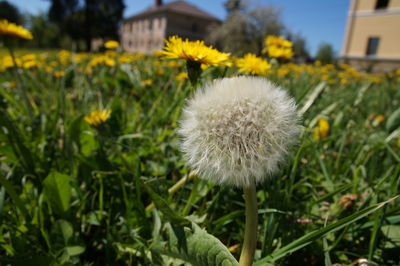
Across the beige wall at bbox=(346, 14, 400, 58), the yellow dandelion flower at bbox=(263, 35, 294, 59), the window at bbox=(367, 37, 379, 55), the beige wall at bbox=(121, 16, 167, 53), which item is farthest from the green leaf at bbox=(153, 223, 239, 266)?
the beige wall at bbox=(121, 16, 167, 53)

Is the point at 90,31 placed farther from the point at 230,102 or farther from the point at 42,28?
the point at 230,102

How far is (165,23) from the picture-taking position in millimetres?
36125

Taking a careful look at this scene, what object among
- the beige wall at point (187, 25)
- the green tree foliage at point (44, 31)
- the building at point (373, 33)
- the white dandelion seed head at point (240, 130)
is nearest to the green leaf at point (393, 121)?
the white dandelion seed head at point (240, 130)

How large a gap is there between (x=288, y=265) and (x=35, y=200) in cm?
85

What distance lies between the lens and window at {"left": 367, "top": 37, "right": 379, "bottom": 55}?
21.3m

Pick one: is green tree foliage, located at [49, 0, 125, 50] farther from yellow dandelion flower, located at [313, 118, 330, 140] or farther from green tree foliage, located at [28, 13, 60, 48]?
yellow dandelion flower, located at [313, 118, 330, 140]

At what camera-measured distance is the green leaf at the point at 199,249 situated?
0.54 meters

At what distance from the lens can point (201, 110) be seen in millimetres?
559

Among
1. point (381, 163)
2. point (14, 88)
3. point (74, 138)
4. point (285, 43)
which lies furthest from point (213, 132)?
point (14, 88)

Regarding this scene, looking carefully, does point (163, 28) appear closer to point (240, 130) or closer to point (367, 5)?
point (367, 5)

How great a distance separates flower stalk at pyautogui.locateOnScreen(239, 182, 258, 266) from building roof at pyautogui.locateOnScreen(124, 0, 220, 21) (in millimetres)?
39083

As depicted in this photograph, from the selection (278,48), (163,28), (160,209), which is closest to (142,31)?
(163,28)

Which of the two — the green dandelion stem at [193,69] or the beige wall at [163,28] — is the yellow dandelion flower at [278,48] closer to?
the green dandelion stem at [193,69]

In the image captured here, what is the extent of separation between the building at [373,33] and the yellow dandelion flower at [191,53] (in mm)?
22106
